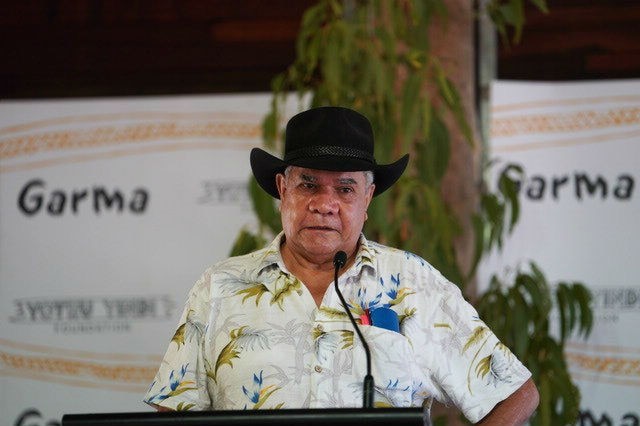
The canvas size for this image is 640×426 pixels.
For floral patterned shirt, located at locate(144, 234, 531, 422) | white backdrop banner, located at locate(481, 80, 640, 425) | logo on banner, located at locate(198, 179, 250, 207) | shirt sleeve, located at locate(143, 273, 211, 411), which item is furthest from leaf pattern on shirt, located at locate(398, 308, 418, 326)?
logo on banner, located at locate(198, 179, 250, 207)

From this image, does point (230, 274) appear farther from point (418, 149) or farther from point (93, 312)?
point (93, 312)

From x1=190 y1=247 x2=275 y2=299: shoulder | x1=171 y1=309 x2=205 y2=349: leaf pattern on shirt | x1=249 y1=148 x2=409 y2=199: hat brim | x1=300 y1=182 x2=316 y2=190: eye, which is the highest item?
x1=249 y1=148 x2=409 y2=199: hat brim

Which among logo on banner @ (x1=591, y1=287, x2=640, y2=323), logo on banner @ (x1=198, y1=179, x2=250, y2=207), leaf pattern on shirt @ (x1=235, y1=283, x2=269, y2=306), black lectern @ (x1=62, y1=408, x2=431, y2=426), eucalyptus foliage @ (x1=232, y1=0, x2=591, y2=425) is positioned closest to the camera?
black lectern @ (x1=62, y1=408, x2=431, y2=426)

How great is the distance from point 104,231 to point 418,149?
1.12m

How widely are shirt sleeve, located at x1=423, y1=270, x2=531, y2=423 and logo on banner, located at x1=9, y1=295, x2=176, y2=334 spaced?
6.11 feet

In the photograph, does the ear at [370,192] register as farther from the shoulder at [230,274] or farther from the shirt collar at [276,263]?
the shoulder at [230,274]

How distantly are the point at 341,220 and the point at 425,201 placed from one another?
1225mm

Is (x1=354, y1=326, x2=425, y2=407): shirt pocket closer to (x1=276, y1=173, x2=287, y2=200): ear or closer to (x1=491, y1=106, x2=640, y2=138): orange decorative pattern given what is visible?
(x1=276, y1=173, x2=287, y2=200): ear

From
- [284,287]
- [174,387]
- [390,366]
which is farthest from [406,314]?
[174,387]

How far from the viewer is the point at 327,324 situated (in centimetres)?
223

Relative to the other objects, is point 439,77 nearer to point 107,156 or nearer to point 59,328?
point 107,156

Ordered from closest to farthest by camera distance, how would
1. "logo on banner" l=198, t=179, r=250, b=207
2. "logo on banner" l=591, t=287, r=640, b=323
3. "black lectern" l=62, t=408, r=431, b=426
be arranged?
"black lectern" l=62, t=408, r=431, b=426
"logo on banner" l=591, t=287, r=640, b=323
"logo on banner" l=198, t=179, r=250, b=207

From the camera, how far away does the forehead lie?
2264 mm

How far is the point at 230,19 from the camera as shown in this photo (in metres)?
4.18
